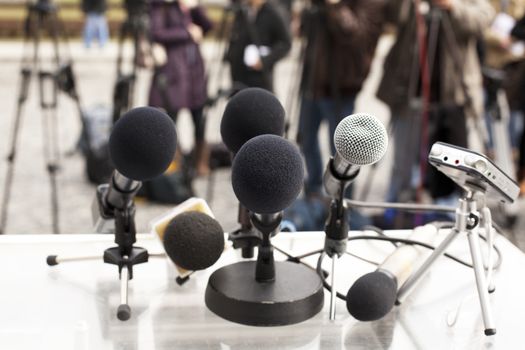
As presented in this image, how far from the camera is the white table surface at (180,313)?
1092mm

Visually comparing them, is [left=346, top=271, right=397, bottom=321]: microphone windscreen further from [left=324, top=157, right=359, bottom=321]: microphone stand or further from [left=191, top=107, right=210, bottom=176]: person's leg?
[left=191, top=107, right=210, bottom=176]: person's leg

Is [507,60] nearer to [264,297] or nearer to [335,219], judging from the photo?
[335,219]

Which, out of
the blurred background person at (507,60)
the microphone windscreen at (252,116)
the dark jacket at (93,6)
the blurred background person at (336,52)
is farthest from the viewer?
the dark jacket at (93,6)

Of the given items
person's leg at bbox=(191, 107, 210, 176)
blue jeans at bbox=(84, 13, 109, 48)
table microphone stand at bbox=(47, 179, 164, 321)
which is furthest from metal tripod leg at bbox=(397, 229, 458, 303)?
blue jeans at bbox=(84, 13, 109, 48)

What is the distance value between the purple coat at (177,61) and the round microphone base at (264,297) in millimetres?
2410

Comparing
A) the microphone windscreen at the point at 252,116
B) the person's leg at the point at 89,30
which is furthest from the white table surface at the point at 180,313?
the person's leg at the point at 89,30

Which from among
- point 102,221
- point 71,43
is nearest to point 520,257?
point 102,221

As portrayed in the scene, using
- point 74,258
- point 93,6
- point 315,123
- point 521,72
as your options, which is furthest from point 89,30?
point 74,258

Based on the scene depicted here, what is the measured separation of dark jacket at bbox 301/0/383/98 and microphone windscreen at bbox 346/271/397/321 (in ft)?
6.70

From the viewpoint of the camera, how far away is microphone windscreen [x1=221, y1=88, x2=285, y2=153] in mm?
1209

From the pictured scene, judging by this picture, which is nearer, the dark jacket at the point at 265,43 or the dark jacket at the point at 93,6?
the dark jacket at the point at 265,43

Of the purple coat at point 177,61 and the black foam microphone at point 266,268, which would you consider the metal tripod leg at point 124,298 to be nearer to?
the black foam microphone at point 266,268

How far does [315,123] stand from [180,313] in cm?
254

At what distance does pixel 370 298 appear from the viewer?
3.59 ft
